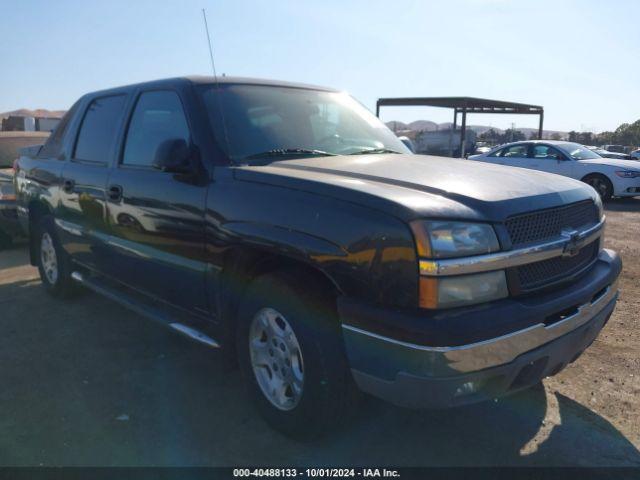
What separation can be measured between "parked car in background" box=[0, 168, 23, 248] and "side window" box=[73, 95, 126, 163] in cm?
338

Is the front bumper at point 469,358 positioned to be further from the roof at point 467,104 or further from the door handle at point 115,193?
the roof at point 467,104

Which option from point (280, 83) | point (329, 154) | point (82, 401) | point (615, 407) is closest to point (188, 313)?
point (82, 401)

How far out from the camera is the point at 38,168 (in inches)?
213

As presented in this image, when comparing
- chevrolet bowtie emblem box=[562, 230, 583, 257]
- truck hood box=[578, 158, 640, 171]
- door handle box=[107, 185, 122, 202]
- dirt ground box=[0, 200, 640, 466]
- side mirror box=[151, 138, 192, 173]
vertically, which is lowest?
dirt ground box=[0, 200, 640, 466]

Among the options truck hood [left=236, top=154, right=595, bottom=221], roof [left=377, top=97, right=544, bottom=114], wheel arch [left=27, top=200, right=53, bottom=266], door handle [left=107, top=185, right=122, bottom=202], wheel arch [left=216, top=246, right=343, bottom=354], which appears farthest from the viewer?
roof [left=377, top=97, right=544, bottom=114]

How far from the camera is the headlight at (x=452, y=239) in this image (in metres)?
2.24

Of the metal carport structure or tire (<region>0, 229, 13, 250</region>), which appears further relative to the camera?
the metal carport structure

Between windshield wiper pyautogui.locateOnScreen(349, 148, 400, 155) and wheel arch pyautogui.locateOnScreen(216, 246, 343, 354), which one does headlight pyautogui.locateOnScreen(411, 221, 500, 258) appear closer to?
wheel arch pyautogui.locateOnScreen(216, 246, 343, 354)

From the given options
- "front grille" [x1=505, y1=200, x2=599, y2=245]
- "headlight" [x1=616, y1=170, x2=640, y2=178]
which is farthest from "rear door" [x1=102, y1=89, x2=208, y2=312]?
"headlight" [x1=616, y1=170, x2=640, y2=178]

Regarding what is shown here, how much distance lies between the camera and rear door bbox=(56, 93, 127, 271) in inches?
166

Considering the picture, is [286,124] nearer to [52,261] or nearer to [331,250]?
[331,250]

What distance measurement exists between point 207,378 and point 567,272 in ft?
7.69

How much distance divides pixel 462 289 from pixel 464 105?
2668 cm

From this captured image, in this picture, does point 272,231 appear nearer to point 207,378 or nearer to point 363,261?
point 363,261
